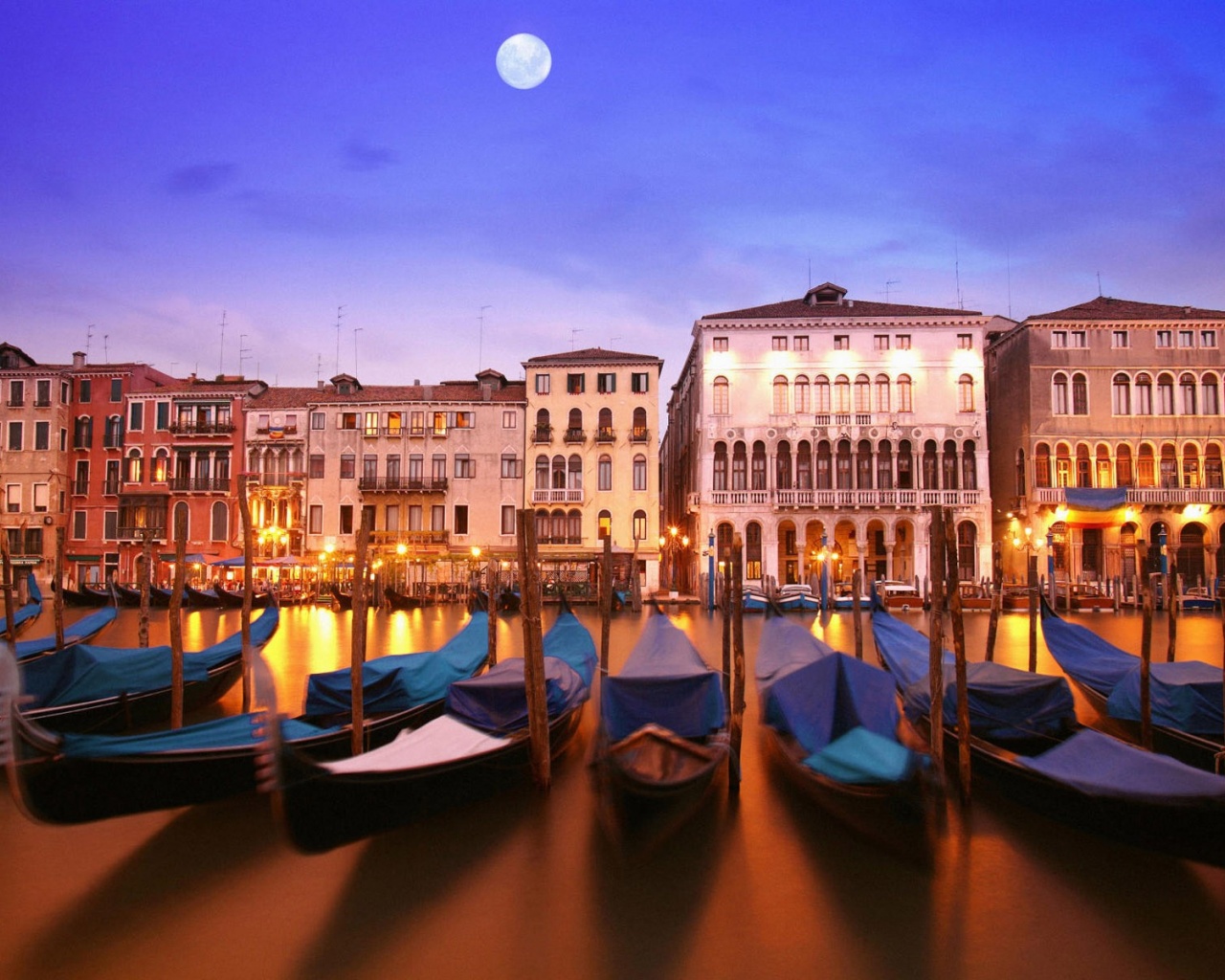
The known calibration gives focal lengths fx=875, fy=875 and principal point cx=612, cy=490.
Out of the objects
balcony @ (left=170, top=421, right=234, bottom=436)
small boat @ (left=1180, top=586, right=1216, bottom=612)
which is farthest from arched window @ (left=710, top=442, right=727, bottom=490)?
balcony @ (left=170, top=421, right=234, bottom=436)

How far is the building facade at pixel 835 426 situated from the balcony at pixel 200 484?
51.5 feet

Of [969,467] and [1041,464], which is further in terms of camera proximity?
[969,467]

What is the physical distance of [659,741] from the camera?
5430 millimetres

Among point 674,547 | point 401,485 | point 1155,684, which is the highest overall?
point 401,485

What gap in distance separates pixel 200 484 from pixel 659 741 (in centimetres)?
2753

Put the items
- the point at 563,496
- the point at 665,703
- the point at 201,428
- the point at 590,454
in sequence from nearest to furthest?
the point at 665,703 → the point at 563,496 → the point at 590,454 → the point at 201,428

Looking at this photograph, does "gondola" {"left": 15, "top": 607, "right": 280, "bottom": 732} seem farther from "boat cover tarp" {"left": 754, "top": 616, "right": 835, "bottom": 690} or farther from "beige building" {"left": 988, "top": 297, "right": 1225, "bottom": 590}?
"beige building" {"left": 988, "top": 297, "right": 1225, "bottom": 590}

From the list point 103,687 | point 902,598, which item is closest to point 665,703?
point 103,687

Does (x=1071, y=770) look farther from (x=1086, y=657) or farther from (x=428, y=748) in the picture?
(x=1086, y=657)

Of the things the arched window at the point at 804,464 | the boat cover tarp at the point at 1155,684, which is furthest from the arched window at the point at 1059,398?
Answer: the boat cover tarp at the point at 1155,684

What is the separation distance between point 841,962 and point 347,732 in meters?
Answer: 3.71

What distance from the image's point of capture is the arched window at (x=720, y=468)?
90.2 ft

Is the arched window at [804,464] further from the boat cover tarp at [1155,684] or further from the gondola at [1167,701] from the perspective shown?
the gondola at [1167,701]

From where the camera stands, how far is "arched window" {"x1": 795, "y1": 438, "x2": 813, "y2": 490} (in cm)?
2734
